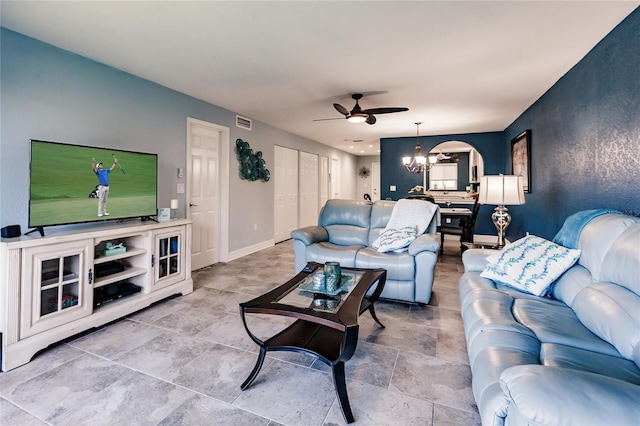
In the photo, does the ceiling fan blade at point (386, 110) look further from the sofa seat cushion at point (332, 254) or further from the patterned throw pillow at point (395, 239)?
the sofa seat cushion at point (332, 254)

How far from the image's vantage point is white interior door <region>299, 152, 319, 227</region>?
7.29 metres

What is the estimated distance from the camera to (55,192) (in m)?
2.35

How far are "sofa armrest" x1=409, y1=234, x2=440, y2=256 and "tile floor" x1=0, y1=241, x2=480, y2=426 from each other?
59 centimetres

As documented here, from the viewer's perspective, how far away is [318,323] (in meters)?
1.81

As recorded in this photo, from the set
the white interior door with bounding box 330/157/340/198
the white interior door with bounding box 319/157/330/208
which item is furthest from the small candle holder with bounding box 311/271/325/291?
the white interior door with bounding box 330/157/340/198

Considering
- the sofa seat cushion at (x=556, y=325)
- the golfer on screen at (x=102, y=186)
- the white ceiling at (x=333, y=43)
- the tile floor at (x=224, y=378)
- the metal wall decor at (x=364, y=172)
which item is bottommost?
the tile floor at (x=224, y=378)

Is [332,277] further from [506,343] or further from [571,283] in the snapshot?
[571,283]

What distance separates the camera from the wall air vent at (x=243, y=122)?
194 inches

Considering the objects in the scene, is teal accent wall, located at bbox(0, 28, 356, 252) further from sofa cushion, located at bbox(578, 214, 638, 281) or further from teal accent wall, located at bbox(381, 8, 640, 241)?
teal accent wall, located at bbox(381, 8, 640, 241)

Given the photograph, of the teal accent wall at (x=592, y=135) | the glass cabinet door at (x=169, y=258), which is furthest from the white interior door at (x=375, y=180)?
the glass cabinet door at (x=169, y=258)

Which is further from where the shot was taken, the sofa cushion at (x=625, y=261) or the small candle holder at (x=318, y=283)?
the small candle holder at (x=318, y=283)

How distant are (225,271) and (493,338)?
3484 millimetres

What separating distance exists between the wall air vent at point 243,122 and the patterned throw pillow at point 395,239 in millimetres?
2950

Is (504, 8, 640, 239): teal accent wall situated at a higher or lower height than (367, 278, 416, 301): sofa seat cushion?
higher
